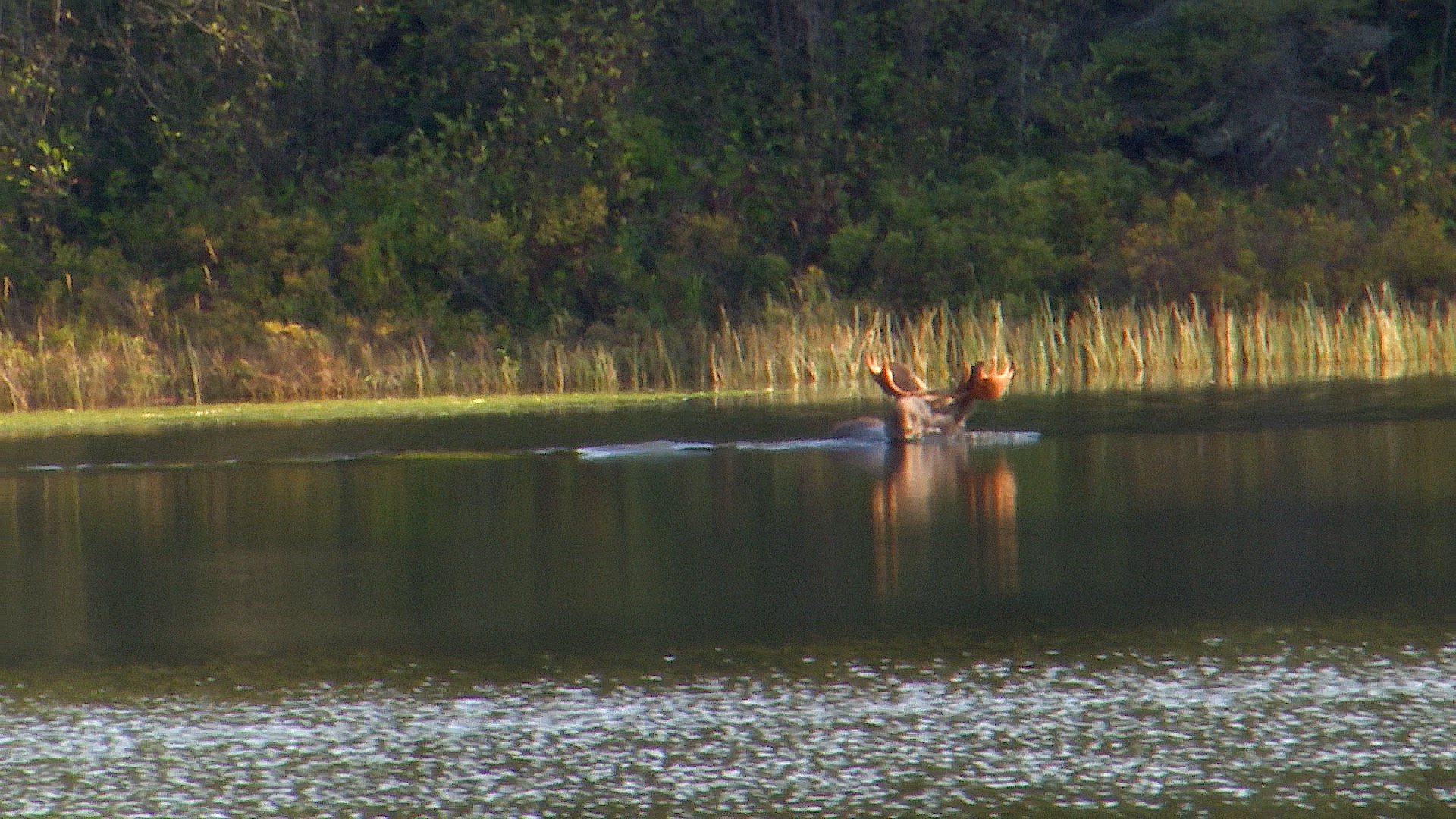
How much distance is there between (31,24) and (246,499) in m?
18.4

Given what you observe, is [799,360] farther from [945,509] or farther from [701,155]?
[945,509]

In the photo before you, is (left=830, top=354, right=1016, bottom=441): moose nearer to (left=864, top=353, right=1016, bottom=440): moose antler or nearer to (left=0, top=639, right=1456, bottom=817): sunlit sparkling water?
(left=864, top=353, right=1016, bottom=440): moose antler

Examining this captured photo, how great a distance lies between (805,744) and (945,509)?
6500 mm

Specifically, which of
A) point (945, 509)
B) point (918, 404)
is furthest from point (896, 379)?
point (945, 509)

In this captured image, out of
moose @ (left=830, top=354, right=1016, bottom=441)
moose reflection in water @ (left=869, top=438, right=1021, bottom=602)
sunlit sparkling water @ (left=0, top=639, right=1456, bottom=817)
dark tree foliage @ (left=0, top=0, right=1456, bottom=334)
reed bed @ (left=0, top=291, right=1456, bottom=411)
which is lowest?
sunlit sparkling water @ (left=0, top=639, right=1456, bottom=817)

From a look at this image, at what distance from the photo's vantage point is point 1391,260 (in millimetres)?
31766

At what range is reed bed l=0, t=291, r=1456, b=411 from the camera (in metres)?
26.3

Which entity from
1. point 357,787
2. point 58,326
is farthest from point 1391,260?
point 357,787

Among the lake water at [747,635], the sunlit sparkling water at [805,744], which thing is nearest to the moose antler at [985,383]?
the lake water at [747,635]

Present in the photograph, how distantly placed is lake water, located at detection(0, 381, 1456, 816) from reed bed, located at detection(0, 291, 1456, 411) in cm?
881

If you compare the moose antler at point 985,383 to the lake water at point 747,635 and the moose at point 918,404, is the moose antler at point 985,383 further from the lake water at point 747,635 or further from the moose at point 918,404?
the lake water at point 747,635

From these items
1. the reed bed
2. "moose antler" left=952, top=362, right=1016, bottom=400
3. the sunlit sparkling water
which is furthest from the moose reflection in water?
the reed bed

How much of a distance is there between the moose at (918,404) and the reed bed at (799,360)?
18.9 feet

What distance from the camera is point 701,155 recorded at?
37719 mm
